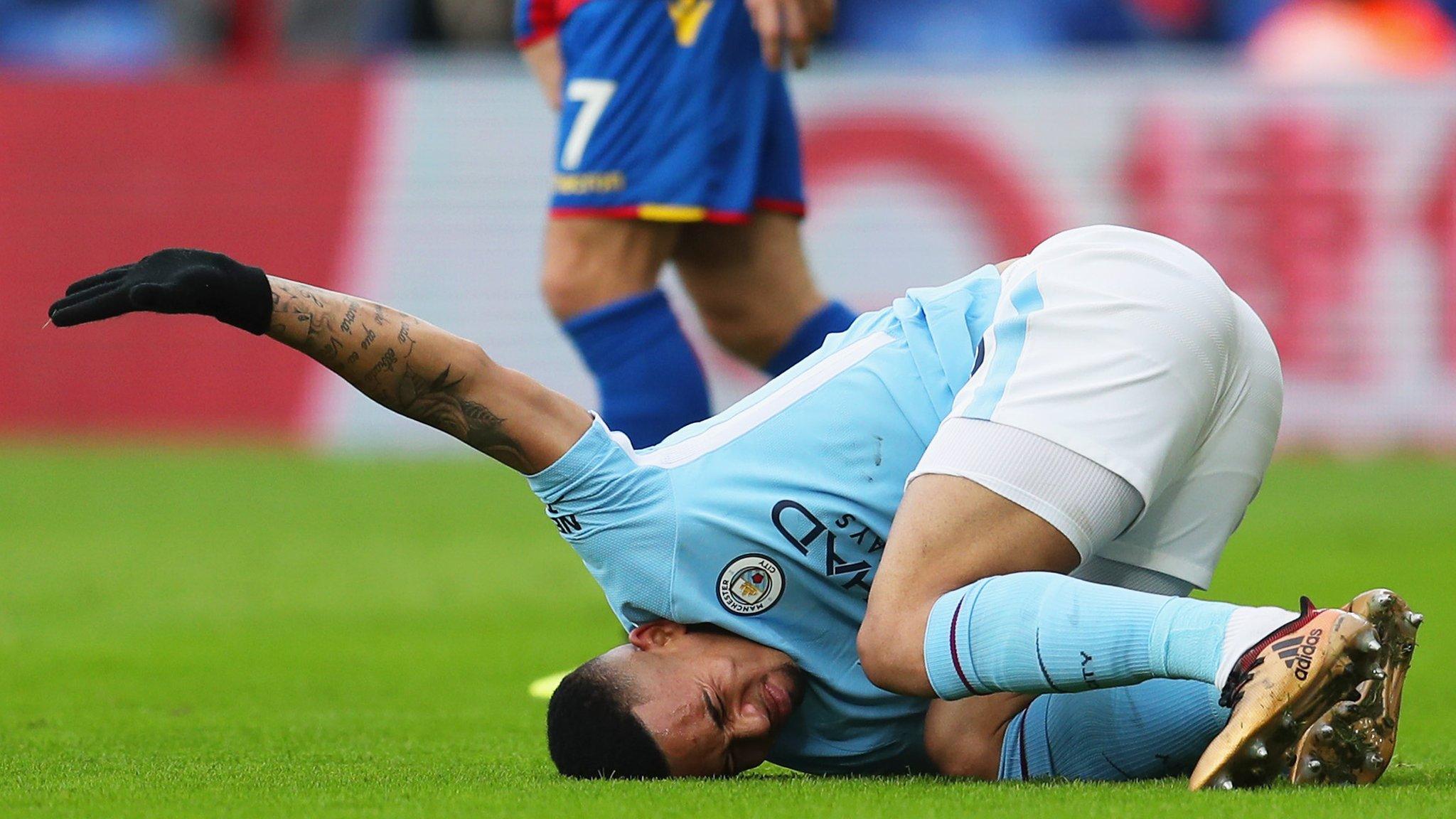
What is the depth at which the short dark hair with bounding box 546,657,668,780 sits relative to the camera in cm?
285

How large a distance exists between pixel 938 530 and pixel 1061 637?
244 millimetres

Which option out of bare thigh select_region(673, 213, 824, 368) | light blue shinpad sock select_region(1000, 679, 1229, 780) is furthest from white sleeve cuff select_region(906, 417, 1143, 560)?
bare thigh select_region(673, 213, 824, 368)

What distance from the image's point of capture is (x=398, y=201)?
10.7 m

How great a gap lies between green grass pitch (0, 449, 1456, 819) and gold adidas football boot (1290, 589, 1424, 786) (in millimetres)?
50

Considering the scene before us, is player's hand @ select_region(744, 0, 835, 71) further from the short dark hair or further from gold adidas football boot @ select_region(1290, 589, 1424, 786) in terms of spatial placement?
gold adidas football boot @ select_region(1290, 589, 1424, 786)

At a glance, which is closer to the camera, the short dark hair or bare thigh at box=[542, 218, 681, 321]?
the short dark hair

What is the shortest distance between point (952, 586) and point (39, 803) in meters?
1.26

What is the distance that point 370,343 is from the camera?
2.76 meters

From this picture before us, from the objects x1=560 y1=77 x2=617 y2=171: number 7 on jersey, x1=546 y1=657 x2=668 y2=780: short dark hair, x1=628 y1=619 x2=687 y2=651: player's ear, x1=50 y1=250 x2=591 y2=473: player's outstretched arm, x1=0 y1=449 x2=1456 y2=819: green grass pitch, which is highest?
x1=560 y1=77 x2=617 y2=171: number 7 on jersey

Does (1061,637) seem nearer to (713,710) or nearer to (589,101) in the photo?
(713,710)

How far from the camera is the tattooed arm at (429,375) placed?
2.74 m

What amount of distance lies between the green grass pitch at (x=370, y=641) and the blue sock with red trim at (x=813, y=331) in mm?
822

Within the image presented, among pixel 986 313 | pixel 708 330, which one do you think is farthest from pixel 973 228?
pixel 986 313

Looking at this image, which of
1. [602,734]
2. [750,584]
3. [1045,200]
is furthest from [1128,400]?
[1045,200]
